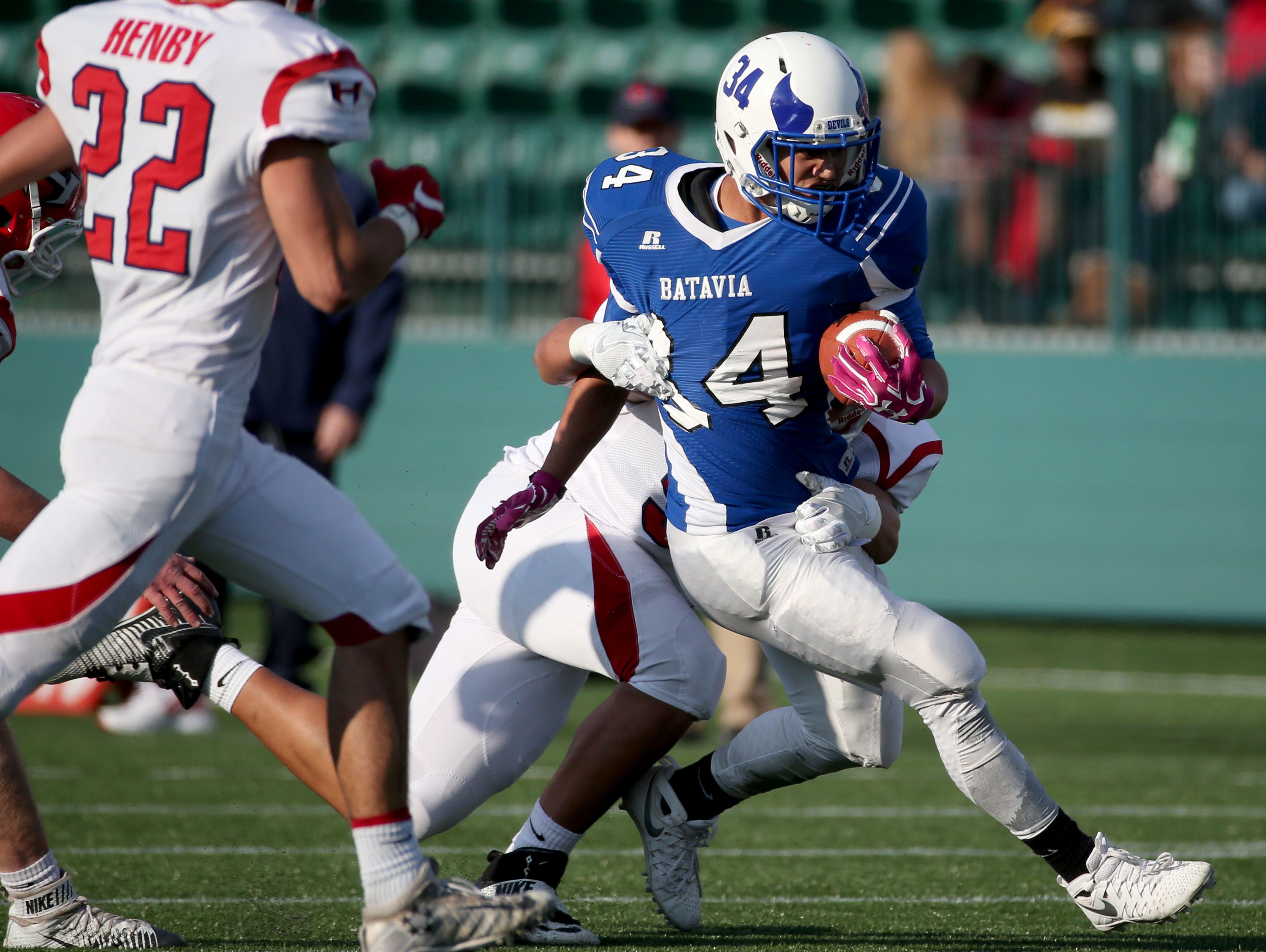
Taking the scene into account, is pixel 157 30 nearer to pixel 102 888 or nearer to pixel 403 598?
pixel 403 598

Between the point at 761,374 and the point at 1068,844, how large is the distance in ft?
3.46

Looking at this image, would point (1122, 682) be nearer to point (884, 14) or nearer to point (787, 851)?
point (787, 851)

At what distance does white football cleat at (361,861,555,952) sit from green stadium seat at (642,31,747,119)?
8739 millimetres

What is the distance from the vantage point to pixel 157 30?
2.69 m

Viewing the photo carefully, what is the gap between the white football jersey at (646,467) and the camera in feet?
12.1

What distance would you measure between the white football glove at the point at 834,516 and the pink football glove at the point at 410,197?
0.92 m

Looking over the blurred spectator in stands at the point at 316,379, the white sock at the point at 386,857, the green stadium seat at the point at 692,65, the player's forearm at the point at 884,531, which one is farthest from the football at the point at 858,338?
the green stadium seat at the point at 692,65

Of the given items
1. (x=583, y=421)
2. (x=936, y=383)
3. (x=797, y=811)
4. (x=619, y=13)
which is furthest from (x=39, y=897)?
(x=619, y=13)

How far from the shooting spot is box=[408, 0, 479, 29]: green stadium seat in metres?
12.1

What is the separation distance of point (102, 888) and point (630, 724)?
130 centimetres

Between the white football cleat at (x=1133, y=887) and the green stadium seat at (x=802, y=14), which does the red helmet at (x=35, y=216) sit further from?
the green stadium seat at (x=802, y=14)

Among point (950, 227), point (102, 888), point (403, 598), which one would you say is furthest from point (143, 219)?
point (950, 227)

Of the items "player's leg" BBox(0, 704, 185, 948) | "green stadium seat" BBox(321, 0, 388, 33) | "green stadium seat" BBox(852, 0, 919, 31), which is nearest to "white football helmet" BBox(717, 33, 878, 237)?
"player's leg" BBox(0, 704, 185, 948)

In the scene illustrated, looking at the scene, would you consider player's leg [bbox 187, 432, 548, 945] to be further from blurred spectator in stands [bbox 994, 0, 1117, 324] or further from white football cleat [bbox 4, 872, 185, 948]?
blurred spectator in stands [bbox 994, 0, 1117, 324]
